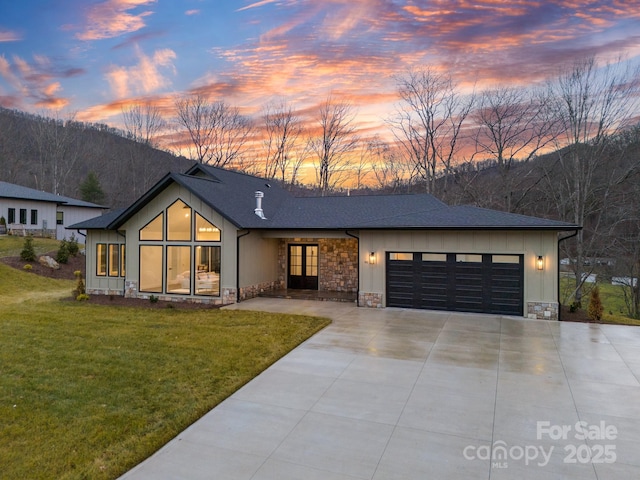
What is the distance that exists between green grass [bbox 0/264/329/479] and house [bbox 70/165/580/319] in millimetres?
2466

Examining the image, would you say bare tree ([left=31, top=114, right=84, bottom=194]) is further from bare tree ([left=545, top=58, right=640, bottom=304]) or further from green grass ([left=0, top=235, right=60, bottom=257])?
bare tree ([left=545, top=58, right=640, bottom=304])

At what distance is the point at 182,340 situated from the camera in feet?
28.0

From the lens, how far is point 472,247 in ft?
38.0

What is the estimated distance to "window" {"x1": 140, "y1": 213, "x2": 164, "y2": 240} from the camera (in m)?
13.9

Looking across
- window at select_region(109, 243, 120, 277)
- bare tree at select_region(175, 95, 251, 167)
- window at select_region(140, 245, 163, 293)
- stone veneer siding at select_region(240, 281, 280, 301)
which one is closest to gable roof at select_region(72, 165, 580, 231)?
window at select_region(109, 243, 120, 277)

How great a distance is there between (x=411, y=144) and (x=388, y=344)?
20357 millimetres

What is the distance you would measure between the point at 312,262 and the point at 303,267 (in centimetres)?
45

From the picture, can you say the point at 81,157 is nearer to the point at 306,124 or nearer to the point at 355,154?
the point at 306,124

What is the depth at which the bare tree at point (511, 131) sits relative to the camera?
19828mm

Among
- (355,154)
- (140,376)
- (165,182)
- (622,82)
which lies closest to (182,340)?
(140,376)

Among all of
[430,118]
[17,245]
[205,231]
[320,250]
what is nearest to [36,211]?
[17,245]

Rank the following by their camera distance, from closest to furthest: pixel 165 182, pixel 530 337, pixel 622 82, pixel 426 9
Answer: pixel 530 337, pixel 165 182, pixel 426 9, pixel 622 82

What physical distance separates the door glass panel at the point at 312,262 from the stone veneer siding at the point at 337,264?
5.8 inches

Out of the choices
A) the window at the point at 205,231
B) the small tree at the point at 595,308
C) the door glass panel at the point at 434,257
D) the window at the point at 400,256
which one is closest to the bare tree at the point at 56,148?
the window at the point at 205,231
